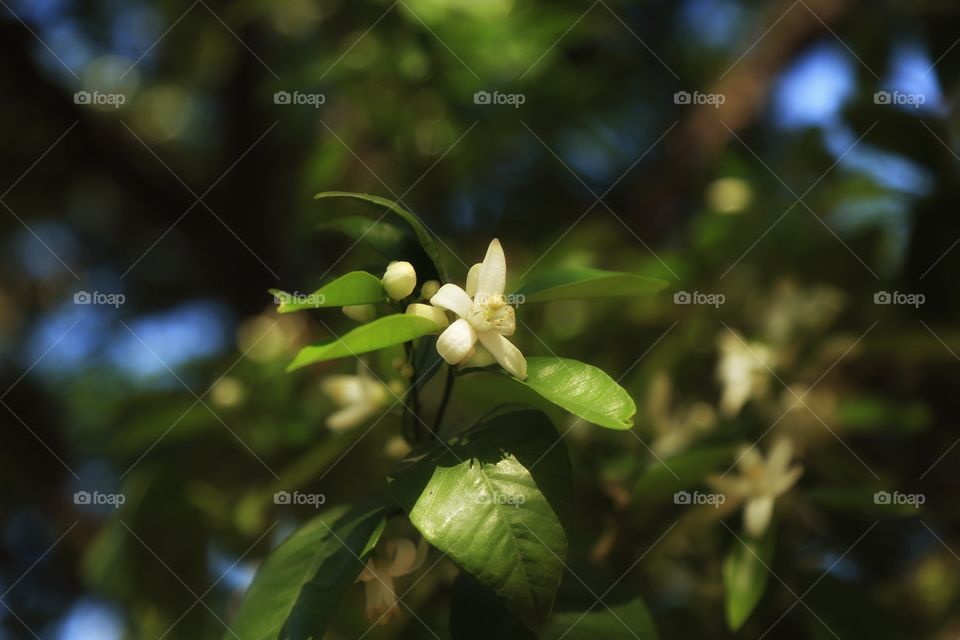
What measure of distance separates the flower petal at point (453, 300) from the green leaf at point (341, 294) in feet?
0.20

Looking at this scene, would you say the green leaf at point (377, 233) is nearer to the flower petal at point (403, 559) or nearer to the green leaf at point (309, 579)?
the green leaf at point (309, 579)

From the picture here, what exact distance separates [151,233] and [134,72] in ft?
1.69

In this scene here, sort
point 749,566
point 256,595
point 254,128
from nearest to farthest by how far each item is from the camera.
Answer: point 256,595, point 749,566, point 254,128

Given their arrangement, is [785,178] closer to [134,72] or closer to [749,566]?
[749,566]

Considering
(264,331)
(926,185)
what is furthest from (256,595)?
(926,185)

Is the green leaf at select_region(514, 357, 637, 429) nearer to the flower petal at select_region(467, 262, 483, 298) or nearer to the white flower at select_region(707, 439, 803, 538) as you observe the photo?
the flower petal at select_region(467, 262, 483, 298)

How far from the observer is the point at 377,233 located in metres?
0.99

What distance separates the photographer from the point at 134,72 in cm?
264

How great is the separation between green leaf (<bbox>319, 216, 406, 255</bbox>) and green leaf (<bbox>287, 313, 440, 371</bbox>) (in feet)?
0.53

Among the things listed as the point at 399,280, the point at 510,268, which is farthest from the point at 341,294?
the point at 510,268

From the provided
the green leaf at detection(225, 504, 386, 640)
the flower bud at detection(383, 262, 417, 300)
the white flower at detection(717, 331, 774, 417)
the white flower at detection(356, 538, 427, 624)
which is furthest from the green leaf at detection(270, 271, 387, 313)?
the white flower at detection(717, 331, 774, 417)

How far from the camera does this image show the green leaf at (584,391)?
78 cm

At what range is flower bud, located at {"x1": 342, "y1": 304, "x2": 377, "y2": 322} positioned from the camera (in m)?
0.98

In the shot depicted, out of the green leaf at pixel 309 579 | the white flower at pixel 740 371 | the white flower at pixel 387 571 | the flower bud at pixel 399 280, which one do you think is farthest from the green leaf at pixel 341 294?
the white flower at pixel 740 371
